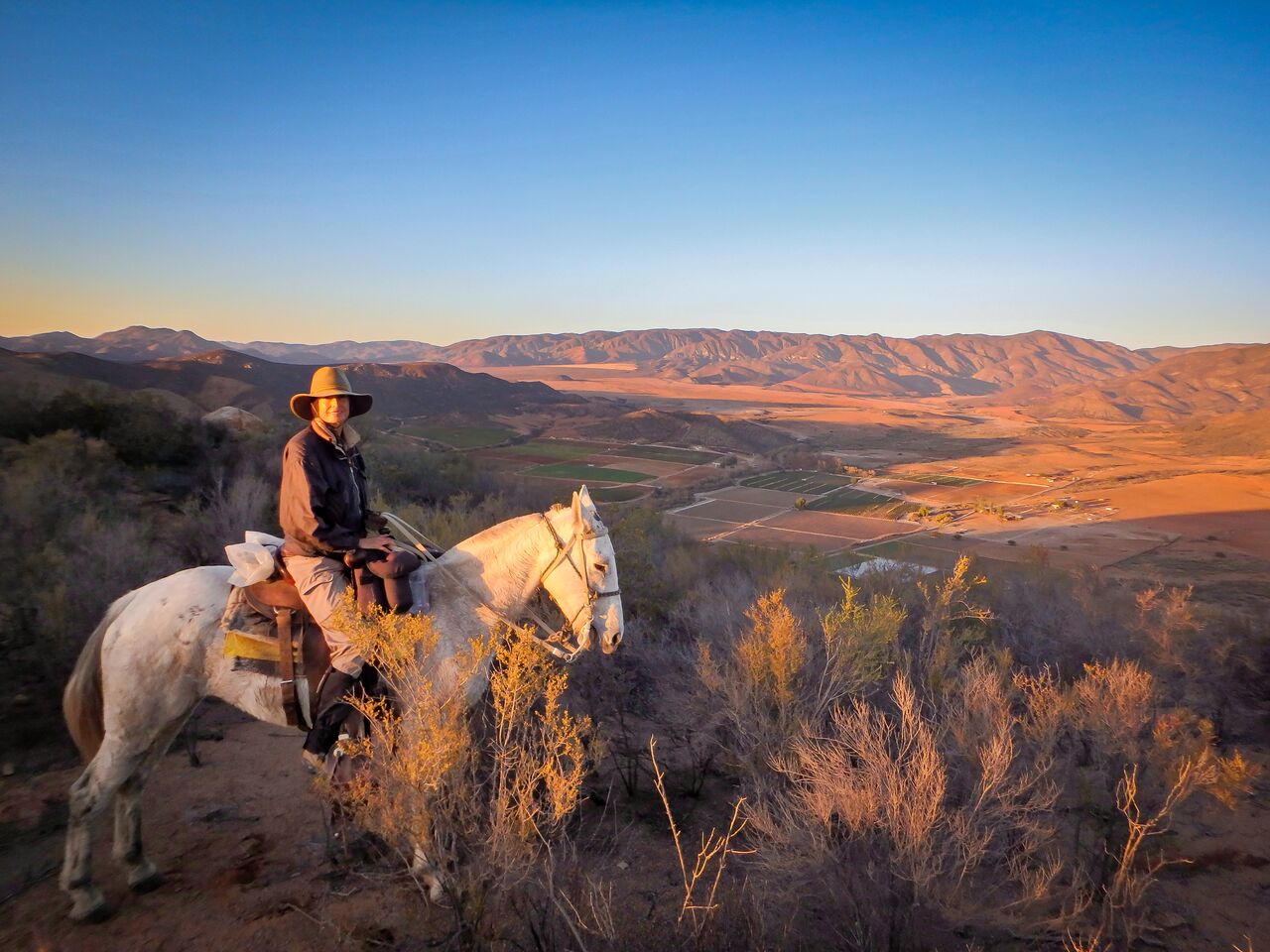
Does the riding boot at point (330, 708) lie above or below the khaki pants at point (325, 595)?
below

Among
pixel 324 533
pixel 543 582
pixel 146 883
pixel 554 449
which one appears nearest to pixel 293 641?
pixel 324 533

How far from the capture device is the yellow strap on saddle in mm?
4031

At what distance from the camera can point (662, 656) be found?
8.61m

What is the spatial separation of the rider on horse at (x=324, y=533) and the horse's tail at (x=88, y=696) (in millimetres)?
1436

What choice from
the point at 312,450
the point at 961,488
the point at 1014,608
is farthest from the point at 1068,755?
the point at 961,488

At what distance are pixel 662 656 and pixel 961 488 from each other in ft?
150

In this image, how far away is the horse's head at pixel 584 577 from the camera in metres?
4.11

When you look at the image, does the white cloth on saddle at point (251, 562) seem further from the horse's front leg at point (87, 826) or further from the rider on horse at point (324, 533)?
the horse's front leg at point (87, 826)

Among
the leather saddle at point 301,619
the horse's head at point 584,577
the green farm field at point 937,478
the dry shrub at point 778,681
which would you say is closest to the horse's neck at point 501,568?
the horse's head at point 584,577

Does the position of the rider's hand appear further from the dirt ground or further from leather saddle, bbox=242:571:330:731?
the dirt ground

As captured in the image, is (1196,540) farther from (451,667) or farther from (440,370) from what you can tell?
(440,370)

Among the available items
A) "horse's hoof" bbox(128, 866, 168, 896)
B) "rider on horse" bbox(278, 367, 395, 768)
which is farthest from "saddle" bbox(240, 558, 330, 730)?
"horse's hoof" bbox(128, 866, 168, 896)

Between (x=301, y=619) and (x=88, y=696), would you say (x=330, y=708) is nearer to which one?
(x=301, y=619)

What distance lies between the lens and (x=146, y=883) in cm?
441
